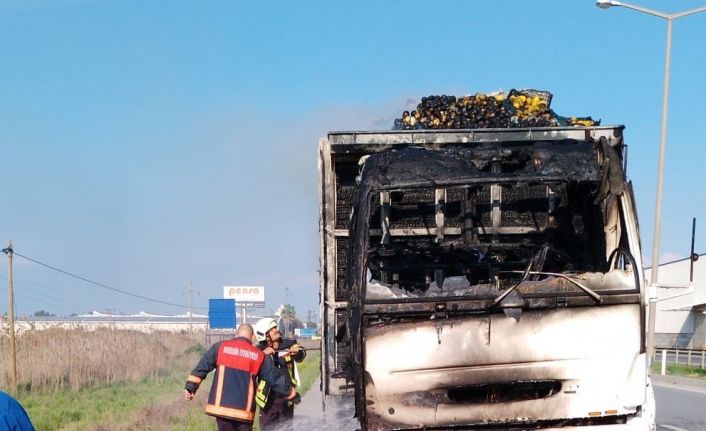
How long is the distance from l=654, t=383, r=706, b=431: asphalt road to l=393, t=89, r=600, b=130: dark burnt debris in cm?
535

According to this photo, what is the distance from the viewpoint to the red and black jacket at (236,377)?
8.00 metres

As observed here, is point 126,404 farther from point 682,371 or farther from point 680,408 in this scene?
point 682,371

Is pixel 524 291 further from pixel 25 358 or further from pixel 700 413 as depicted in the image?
pixel 25 358

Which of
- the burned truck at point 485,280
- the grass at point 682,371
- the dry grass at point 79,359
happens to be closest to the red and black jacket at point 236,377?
the burned truck at point 485,280

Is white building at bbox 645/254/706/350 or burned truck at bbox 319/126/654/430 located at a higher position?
burned truck at bbox 319/126/654/430

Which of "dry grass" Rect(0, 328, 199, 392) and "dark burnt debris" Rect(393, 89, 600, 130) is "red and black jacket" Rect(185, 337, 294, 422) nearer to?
"dark burnt debris" Rect(393, 89, 600, 130)

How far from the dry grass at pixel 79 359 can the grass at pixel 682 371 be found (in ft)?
55.9

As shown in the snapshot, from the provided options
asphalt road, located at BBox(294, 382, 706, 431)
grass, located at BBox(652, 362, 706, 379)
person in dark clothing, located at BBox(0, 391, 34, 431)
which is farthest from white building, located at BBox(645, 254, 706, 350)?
person in dark clothing, located at BBox(0, 391, 34, 431)

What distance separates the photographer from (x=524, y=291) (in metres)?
5.88

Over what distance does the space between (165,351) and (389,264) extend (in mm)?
28159

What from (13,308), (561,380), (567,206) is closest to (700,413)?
(567,206)

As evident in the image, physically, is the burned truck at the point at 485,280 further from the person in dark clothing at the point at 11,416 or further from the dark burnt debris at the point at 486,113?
the person in dark clothing at the point at 11,416

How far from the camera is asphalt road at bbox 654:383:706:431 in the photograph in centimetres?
1244

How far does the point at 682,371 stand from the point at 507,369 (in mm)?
26280
